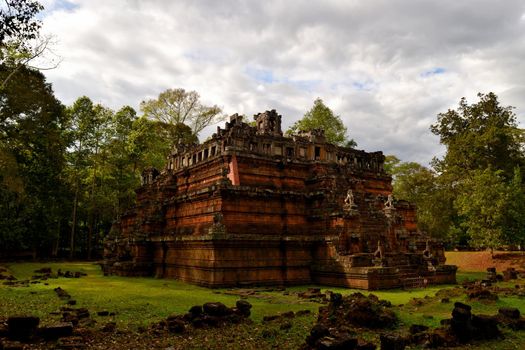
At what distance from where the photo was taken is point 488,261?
1458 inches

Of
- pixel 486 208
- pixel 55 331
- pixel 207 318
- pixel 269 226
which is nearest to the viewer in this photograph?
pixel 55 331

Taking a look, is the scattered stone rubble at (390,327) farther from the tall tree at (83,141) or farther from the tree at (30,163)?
the tall tree at (83,141)

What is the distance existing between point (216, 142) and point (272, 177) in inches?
189

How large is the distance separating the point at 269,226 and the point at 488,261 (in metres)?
24.7

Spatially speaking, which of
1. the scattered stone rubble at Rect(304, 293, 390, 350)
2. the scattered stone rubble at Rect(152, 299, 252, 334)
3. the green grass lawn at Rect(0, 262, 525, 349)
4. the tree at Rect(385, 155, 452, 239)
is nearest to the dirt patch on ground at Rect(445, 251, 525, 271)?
the tree at Rect(385, 155, 452, 239)

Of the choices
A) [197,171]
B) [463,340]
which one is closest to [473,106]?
[197,171]

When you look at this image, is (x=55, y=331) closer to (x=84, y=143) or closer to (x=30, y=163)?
(x=30, y=163)

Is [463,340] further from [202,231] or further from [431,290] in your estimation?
[202,231]

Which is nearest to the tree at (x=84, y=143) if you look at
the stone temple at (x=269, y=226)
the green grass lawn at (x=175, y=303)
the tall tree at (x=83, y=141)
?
the tall tree at (x=83, y=141)

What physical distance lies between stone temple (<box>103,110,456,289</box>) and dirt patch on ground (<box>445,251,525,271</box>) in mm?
8479

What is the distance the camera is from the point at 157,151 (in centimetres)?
4841

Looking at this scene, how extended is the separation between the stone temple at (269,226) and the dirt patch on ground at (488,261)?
8.48 metres

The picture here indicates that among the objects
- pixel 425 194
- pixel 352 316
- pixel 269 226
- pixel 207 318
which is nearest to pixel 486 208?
pixel 425 194

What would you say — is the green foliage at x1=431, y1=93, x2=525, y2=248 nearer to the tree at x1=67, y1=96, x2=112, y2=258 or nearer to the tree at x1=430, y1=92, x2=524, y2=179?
the tree at x1=430, y1=92, x2=524, y2=179
